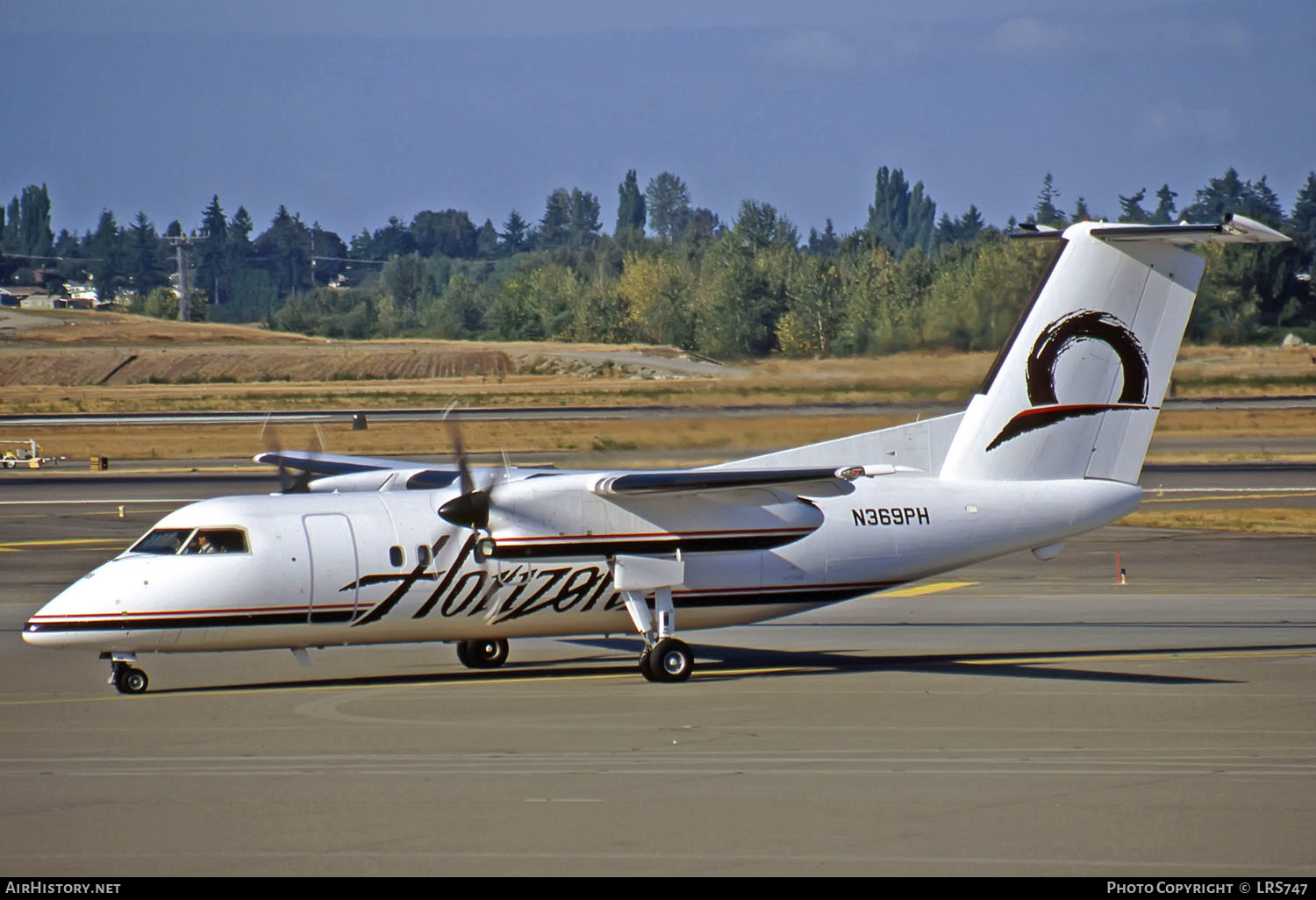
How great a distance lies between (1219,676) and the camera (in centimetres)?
1867

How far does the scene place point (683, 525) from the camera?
62.2 ft

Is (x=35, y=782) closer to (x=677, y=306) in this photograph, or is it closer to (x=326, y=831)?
(x=326, y=831)

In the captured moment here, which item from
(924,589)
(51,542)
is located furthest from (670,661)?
(51,542)

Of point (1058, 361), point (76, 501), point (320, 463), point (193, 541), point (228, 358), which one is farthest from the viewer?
point (228, 358)

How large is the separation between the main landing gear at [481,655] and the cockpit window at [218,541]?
3690 millimetres

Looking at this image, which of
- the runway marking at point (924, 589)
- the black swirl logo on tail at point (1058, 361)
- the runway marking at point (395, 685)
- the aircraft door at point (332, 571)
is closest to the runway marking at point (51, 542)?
the runway marking at point (395, 685)

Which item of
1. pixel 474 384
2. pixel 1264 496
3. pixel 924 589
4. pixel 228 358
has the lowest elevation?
pixel 924 589

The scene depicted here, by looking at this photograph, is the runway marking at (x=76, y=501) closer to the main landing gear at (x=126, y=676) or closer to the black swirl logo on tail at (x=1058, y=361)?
the main landing gear at (x=126, y=676)

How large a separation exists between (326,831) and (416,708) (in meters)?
5.91

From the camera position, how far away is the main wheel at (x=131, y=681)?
1781cm

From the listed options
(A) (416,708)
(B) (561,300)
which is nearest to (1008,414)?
(A) (416,708)

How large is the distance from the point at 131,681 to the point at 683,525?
687 cm

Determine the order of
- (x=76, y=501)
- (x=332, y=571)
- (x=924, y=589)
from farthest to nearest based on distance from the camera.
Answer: (x=76, y=501), (x=924, y=589), (x=332, y=571)

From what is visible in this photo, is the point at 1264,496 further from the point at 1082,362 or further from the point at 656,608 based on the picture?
the point at 656,608
